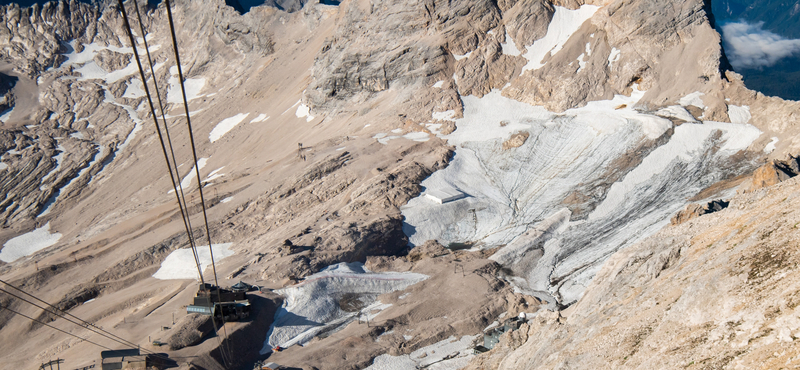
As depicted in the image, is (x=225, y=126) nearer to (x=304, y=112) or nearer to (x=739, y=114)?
(x=304, y=112)

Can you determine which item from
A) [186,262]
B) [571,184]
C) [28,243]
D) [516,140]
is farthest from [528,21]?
[28,243]

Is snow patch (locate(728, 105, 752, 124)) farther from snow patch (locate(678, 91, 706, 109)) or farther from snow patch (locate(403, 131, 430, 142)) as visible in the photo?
snow patch (locate(403, 131, 430, 142))

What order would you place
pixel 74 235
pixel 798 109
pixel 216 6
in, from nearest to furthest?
pixel 798 109 < pixel 74 235 < pixel 216 6

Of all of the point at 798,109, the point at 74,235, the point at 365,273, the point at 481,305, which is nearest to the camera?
the point at 481,305

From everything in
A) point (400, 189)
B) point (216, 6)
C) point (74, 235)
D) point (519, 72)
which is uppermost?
point (216, 6)

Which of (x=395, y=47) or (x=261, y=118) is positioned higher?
(x=395, y=47)

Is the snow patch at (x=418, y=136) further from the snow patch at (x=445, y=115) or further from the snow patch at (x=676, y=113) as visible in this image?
the snow patch at (x=676, y=113)

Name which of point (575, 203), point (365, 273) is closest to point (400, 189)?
point (365, 273)

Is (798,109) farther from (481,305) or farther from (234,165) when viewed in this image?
(234,165)
